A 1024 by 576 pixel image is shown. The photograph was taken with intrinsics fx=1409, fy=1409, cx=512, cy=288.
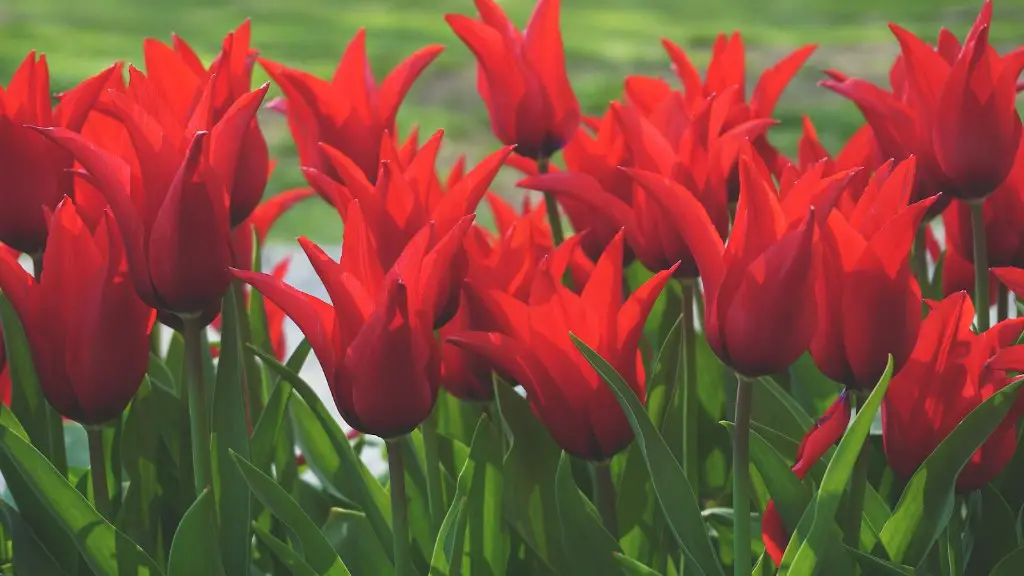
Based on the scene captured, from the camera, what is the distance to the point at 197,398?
89 cm

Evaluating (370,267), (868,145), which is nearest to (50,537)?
(370,267)

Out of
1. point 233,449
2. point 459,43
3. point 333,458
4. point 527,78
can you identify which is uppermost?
point 527,78

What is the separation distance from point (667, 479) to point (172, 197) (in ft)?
1.12

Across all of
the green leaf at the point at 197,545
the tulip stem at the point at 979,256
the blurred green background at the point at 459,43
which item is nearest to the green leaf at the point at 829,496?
the tulip stem at the point at 979,256

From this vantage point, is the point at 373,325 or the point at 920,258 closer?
the point at 373,325

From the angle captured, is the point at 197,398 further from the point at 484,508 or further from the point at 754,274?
the point at 754,274

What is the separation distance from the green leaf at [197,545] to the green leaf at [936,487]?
1.41 ft

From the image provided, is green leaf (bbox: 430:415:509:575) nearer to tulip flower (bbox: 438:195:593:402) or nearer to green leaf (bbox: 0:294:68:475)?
tulip flower (bbox: 438:195:593:402)

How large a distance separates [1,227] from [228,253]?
22cm

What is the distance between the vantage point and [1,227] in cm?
99

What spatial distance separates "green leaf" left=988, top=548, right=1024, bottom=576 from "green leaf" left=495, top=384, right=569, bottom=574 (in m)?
0.29

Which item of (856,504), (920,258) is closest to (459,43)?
(920,258)

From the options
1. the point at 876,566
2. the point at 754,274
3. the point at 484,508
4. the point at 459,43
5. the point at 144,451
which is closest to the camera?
the point at 754,274

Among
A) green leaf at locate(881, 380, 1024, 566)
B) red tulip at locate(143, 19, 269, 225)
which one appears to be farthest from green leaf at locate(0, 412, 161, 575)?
green leaf at locate(881, 380, 1024, 566)
